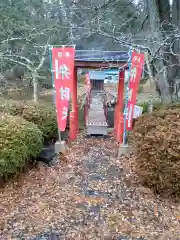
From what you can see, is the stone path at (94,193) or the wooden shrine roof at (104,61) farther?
the wooden shrine roof at (104,61)

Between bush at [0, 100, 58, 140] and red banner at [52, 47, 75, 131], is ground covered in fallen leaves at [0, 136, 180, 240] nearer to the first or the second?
bush at [0, 100, 58, 140]

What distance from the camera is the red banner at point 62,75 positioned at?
5.21 metres

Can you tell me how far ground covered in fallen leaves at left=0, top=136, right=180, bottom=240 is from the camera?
289cm

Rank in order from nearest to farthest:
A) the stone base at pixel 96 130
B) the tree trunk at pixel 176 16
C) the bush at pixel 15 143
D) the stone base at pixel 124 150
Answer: the bush at pixel 15 143 → the stone base at pixel 124 150 → the tree trunk at pixel 176 16 → the stone base at pixel 96 130

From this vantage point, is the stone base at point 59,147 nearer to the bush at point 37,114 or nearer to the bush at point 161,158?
the bush at point 37,114

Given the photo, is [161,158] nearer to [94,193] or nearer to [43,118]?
[94,193]

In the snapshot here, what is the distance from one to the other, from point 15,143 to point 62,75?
2.06 meters

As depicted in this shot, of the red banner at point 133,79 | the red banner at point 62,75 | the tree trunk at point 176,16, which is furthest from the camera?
the tree trunk at point 176,16

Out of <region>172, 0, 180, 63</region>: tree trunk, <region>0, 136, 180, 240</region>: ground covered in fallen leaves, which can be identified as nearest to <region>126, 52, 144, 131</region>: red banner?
<region>0, 136, 180, 240</region>: ground covered in fallen leaves

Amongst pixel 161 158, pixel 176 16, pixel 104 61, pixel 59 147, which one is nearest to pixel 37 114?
pixel 59 147

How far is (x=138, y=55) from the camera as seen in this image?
16.6 feet

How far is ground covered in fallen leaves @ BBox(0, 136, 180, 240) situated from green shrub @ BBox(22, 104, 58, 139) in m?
1.02

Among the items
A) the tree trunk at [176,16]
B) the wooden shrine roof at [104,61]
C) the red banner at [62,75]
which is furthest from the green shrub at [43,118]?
the tree trunk at [176,16]

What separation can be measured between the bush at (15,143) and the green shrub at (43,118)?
1.01 metres
